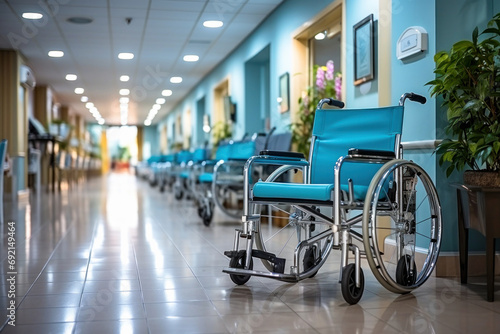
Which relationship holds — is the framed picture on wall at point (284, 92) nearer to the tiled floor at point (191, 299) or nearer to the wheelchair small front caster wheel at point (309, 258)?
the tiled floor at point (191, 299)

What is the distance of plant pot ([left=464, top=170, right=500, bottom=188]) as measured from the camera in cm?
269

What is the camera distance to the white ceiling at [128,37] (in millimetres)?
6625

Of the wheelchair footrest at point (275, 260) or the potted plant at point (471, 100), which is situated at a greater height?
the potted plant at point (471, 100)

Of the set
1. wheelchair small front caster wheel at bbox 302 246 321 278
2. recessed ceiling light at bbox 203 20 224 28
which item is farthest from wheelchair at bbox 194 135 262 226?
wheelchair small front caster wheel at bbox 302 246 321 278

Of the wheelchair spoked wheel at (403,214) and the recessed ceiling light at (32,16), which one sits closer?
the wheelchair spoked wheel at (403,214)

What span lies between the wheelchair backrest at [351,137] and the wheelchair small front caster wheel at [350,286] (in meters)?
0.59

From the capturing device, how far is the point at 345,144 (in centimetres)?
296

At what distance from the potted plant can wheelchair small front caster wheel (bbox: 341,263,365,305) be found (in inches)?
31.7

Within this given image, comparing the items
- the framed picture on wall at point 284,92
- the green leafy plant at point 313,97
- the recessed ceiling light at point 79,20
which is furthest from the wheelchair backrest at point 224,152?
the recessed ceiling light at point 79,20

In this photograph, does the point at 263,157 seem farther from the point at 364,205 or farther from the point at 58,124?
the point at 58,124

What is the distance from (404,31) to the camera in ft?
11.1

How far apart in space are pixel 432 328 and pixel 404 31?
1.88 meters

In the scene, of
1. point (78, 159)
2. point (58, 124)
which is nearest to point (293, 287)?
point (58, 124)

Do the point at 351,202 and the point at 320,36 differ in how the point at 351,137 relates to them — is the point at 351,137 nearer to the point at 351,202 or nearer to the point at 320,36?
the point at 351,202
